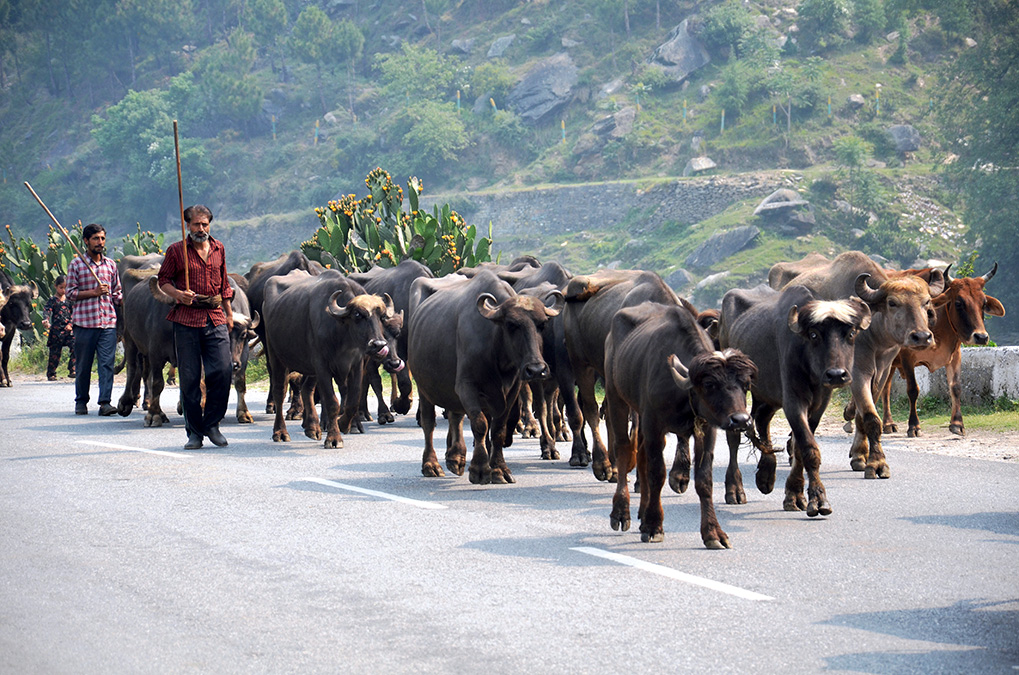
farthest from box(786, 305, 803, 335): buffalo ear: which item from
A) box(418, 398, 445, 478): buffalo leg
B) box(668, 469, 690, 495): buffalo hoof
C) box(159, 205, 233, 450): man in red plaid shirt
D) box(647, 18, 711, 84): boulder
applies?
box(647, 18, 711, 84): boulder

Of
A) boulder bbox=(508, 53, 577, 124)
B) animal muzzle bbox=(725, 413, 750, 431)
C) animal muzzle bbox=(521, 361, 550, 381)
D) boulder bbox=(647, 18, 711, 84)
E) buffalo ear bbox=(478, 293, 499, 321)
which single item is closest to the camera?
animal muzzle bbox=(725, 413, 750, 431)

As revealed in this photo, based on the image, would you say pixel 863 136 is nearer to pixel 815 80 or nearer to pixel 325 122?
pixel 815 80

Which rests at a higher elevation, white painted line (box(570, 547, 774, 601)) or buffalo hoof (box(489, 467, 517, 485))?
buffalo hoof (box(489, 467, 517, 485))

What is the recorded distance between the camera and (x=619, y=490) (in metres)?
8.64

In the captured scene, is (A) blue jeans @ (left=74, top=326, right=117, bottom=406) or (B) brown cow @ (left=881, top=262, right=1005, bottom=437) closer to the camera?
(B) brown cow @ (left=881, top=262, right=1005, bottom=437)

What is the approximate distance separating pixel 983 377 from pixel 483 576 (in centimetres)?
1046

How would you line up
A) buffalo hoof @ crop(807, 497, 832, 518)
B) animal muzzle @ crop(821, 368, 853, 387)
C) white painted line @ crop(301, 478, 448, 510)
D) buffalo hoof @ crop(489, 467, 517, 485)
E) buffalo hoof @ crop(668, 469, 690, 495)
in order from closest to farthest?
buffalo hoof @ crop(668, 469, 690, 495) < buffalo hoof @ crop(807, 497, 832, 518) < animal muzzle @ crop(821, 368, 853, 387) < white painted line @ crop(301, 478, 448, 510) < buffalo hoof @ crop(489, 467, 517, 485)

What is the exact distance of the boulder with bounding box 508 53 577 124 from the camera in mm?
100250

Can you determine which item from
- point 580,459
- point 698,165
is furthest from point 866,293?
point 698,165

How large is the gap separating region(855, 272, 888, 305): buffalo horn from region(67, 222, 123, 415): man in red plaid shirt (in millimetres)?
9641

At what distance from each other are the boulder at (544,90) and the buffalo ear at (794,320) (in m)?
91.5

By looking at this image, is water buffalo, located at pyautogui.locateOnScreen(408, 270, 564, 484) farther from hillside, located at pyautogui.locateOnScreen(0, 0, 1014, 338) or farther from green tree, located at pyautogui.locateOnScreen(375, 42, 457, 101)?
green tree, located at pyautogui.locateOnScreen(375, 42, 457, 101)

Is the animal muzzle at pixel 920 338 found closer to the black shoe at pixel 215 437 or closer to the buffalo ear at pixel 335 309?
the buffalo ear at pixel 335 309

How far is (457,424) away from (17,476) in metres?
3.90
